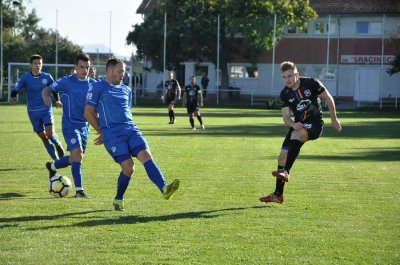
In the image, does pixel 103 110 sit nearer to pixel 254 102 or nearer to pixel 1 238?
pixel 1 238

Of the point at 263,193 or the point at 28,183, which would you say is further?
the point at 28,183

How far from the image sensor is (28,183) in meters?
12.3

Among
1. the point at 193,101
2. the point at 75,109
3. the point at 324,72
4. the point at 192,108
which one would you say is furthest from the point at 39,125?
the point at 324,72

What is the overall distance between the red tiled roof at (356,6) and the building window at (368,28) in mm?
947

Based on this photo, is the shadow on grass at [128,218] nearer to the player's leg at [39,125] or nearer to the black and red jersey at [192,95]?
the player's leg at [39,125]

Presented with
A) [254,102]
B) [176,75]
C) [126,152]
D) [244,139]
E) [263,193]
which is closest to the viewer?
[126,152]

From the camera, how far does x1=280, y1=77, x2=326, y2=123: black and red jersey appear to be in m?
10.5

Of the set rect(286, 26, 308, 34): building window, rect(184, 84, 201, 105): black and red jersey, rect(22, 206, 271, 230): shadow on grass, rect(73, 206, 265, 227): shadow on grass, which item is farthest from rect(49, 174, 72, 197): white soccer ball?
rect(286, 26, 308, 34): building window

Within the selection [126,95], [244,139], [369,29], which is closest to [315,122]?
[126,95]

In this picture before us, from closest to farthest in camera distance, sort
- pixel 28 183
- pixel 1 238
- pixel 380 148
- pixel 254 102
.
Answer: pixel 1 238 < pixel 28 183 < pixel 380 148 < pixel 254 102

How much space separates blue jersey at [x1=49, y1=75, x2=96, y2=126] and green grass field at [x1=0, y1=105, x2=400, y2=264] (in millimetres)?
1102

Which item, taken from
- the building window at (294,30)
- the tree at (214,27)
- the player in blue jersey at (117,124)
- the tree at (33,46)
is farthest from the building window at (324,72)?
the player in blue jersey at (117,124)

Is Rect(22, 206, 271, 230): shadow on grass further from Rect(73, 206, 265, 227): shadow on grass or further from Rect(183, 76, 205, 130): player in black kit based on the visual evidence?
Rect(183, 76, 205, 130): player in black kit

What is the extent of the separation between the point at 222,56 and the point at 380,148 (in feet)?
122
